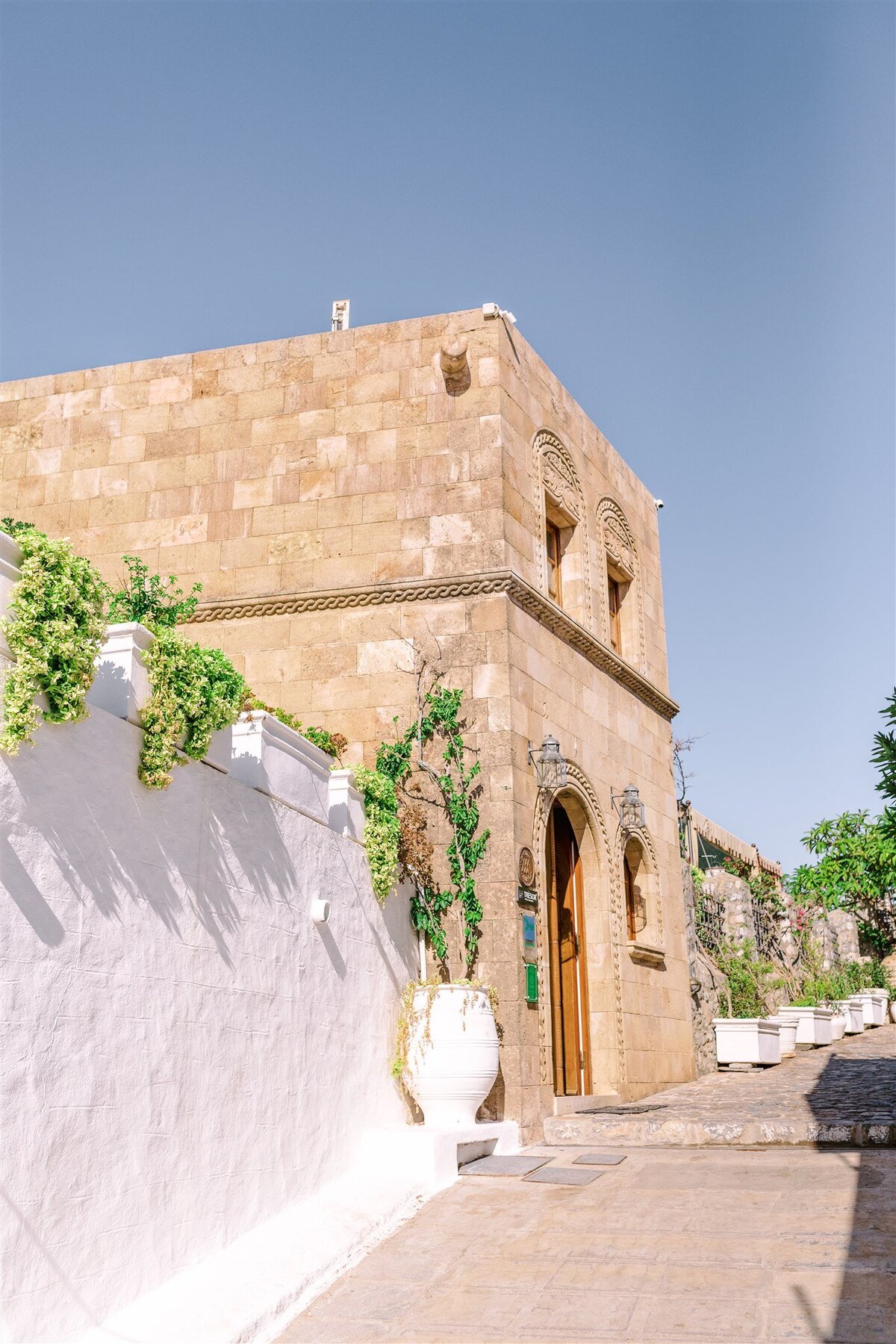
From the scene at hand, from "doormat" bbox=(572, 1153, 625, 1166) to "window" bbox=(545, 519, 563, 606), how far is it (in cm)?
Answer: 488

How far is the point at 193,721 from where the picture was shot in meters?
5.88

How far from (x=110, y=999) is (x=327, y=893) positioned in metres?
2.43

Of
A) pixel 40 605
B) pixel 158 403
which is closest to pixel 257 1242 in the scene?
pixel 40 605

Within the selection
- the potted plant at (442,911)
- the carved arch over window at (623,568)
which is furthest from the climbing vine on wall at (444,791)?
the carved arch over window at (623,568)

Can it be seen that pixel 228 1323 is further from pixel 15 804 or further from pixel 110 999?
pixel 15 804

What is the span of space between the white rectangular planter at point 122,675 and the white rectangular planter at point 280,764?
973mm

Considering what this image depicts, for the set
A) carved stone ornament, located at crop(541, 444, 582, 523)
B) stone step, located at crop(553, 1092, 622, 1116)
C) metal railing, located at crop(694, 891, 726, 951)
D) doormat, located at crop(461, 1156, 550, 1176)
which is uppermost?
carved stone ornament, located at crop(541, 444, 582, 523)

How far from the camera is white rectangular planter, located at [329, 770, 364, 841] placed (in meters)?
7.83

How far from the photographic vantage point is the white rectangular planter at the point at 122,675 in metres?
5.49

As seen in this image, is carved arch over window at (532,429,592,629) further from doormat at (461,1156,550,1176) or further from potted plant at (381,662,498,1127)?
doormat at (461,1156,550,1176)

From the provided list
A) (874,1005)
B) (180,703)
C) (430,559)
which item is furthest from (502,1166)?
(874,1005)

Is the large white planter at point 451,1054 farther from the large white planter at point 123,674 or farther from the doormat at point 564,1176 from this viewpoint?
the large white planter at point 123,674

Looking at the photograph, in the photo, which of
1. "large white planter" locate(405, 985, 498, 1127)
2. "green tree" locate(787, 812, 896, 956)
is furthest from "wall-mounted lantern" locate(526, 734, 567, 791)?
"green tree" locate(787, 812, 896, 956)

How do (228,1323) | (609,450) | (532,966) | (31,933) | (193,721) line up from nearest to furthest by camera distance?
(31,933), (228,1323), (193,721), (532,966), (609,450)
